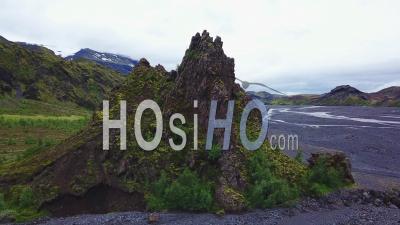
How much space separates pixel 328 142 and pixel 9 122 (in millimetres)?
64273

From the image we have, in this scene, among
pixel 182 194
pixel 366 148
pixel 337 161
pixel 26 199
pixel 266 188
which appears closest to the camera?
pixel 182 194

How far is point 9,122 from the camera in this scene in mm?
94438

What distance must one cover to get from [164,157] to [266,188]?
9.06 metres

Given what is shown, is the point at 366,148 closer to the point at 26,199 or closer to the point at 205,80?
the point at 205,80

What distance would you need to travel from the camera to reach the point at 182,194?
35062mm

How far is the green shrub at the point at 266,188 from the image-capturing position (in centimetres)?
3597

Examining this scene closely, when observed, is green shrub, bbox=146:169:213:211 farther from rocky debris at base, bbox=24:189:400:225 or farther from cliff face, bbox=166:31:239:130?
cliff face, bbox=166:31:239:130

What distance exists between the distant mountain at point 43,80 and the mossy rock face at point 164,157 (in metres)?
110

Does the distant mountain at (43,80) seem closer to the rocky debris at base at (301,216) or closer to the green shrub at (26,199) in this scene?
the green shrub at (26,199)

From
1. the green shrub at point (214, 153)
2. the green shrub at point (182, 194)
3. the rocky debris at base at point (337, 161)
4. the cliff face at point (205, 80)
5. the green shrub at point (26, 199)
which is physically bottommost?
the green shrub at point (26, 199)

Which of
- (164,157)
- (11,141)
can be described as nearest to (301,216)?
(164,157)

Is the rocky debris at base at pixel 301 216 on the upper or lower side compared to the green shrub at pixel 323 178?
lower

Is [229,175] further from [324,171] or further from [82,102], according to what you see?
[82,102]

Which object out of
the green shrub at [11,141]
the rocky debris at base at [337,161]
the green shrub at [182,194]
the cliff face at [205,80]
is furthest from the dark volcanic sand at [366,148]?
the green shrub at [11,141]
